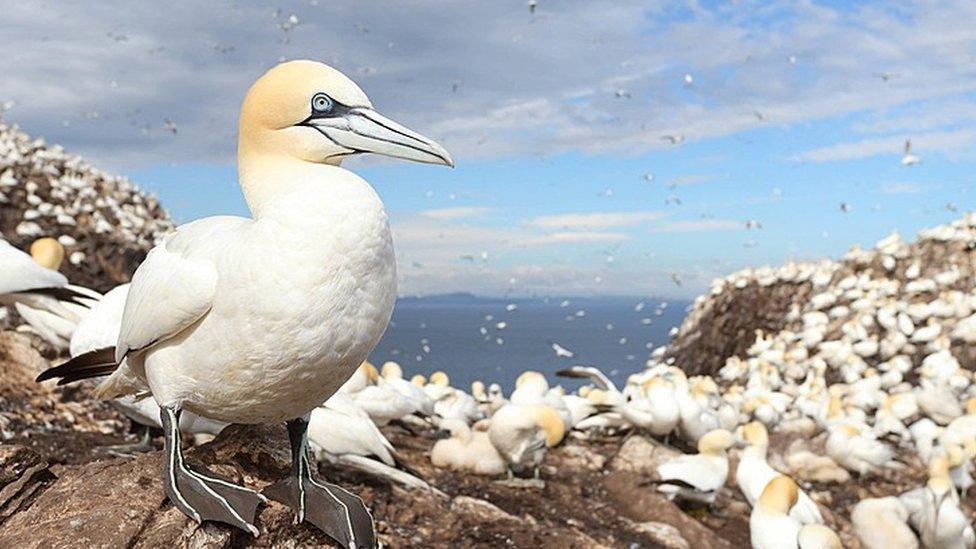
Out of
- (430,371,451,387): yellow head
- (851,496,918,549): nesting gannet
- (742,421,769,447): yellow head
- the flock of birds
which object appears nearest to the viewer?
the flock of birds

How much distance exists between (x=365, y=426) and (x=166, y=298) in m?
2.43

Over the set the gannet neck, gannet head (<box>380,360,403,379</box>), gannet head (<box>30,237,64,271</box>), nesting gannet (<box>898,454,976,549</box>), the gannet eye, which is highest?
the gannet eye

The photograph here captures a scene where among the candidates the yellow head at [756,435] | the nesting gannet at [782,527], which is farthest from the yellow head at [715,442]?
the nesting gannet at [782,527]

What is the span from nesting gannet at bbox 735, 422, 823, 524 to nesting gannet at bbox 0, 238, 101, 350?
14.8 ft

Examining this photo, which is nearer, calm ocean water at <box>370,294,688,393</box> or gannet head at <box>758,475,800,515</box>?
gannet head at <box>758,475,800,515</box>

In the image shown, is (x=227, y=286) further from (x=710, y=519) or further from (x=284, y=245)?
(x=710, y=519)

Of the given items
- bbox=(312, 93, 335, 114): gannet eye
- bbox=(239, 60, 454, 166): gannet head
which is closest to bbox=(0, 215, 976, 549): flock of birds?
bbox=(239, 60, 454, 166): gannet head

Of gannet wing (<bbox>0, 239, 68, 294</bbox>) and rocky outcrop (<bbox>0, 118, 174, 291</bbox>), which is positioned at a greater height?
gannet wing (<bbox>0, 239, 68, 294</bbox>)

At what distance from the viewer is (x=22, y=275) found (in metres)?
6.06

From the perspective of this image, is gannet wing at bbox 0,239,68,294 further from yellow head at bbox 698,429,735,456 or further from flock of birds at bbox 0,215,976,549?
yellow head at bbox 698,429,735,456

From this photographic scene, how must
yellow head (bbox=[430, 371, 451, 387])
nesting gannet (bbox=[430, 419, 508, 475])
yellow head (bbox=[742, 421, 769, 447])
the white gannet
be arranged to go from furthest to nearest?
yellow head (bbox=[430, 371, 451, 387]) → yellow head (bbox=[742, 421, 769, 447]) → nesting gannet (bbox=[430, 419, 508, 475]) → the white gannet

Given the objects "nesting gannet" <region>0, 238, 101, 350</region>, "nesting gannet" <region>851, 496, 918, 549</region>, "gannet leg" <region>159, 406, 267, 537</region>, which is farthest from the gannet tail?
"nesting gannet" <region>851, 496, 918, 549</region>

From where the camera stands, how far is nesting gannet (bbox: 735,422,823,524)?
20.0 feet

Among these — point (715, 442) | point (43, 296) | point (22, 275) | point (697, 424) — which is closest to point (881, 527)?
point (715, 442)
